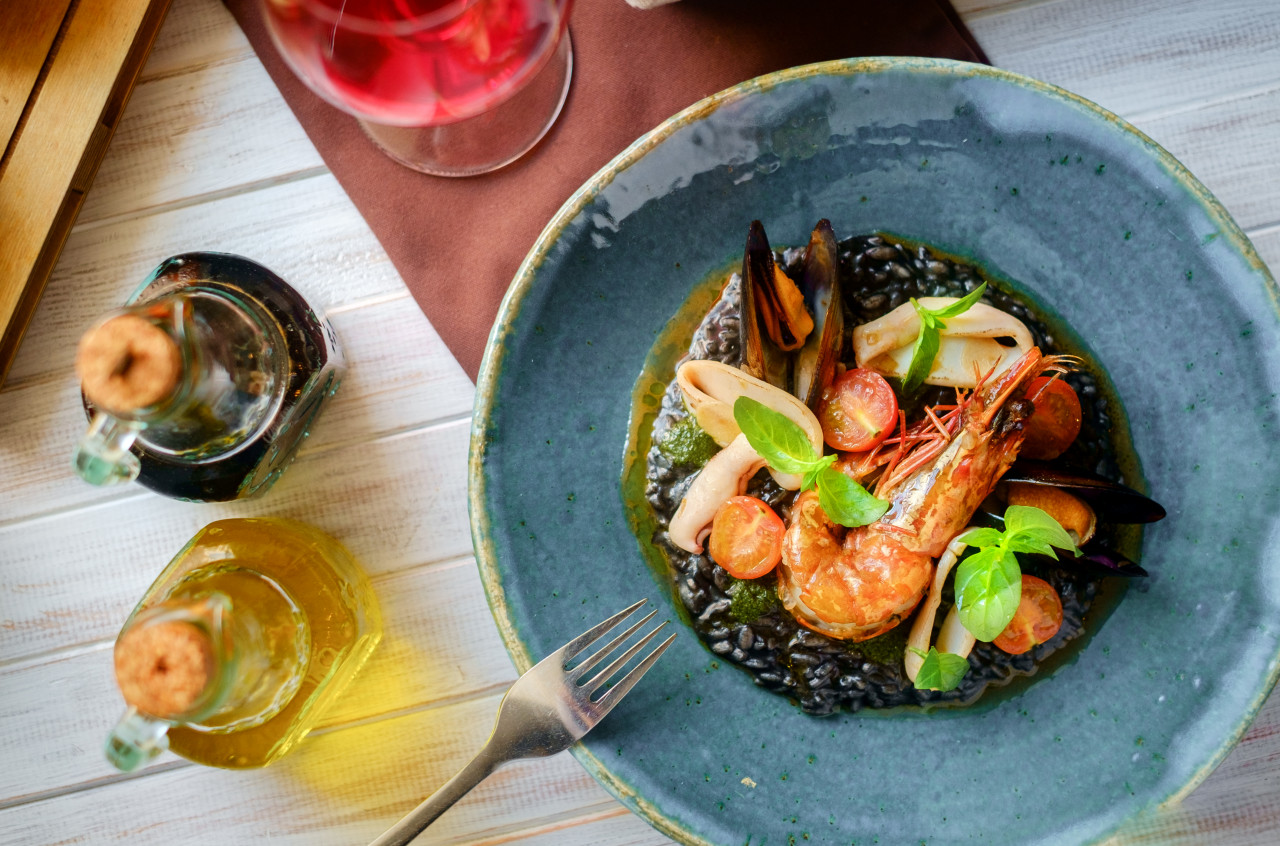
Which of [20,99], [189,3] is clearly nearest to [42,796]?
[20,99]

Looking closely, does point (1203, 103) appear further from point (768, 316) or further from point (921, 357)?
point (768, 316)

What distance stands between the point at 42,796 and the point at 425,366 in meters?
1.13

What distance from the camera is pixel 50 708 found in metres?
1.69

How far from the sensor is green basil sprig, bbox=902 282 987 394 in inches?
50.8

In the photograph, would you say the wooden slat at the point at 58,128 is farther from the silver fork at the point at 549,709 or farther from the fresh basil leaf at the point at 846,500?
the fresh basil leaf at the point at 846,500

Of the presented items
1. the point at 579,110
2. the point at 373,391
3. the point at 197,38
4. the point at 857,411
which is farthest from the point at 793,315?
the point at 197,38

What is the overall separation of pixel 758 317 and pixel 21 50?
55.1 inches

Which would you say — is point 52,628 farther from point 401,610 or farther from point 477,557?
point 477,557

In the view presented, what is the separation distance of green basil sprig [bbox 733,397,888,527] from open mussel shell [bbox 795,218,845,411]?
0.55 feet

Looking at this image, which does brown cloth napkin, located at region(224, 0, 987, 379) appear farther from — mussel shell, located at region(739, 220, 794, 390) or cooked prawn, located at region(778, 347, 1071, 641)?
cooked prawn, located at region(778, 347, 1071, 641)

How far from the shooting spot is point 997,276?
1.51 m

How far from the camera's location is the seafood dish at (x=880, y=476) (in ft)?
4.50

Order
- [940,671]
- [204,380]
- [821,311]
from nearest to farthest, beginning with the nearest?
[204,380], [940,671], [821,311]

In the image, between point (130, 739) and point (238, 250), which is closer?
point (130, 739)
